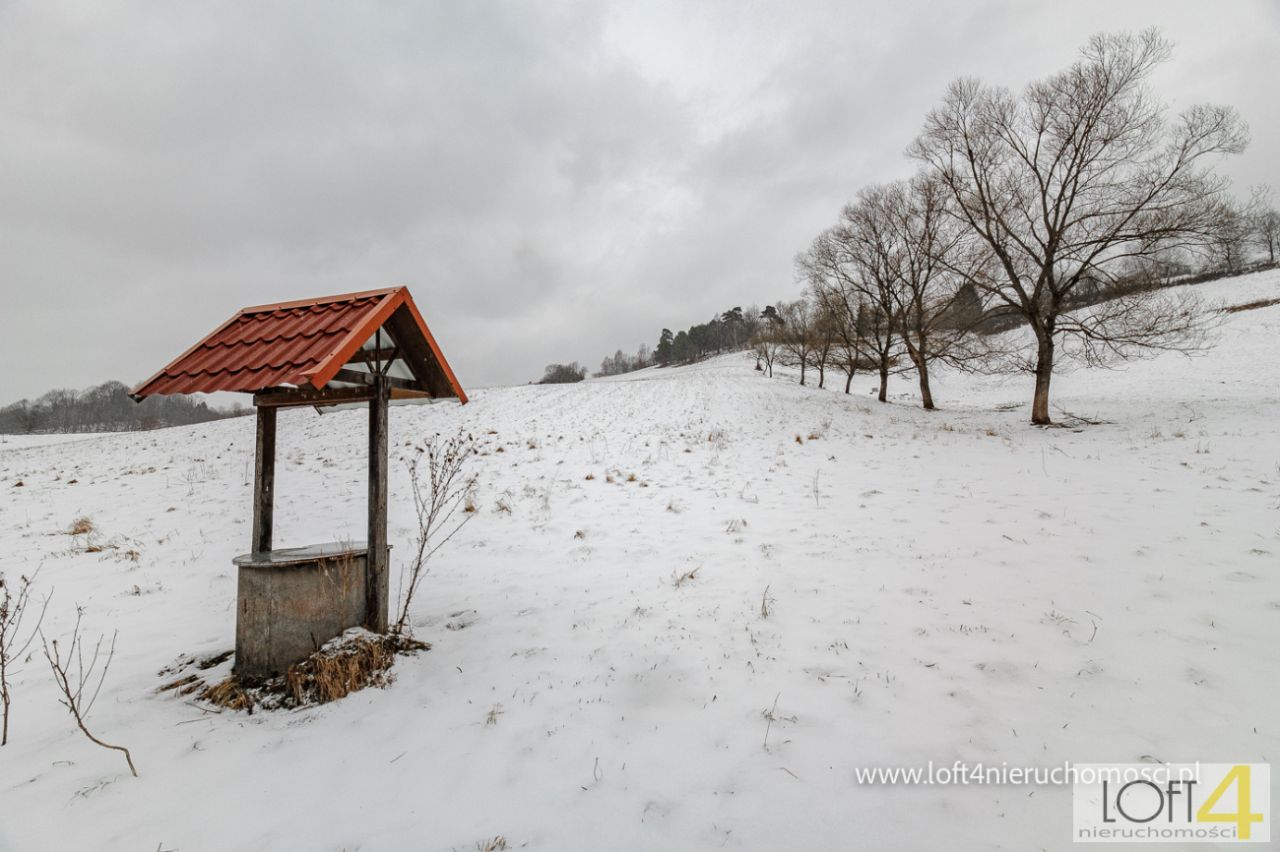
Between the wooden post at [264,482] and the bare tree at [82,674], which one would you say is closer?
the bare tree at [82,674]

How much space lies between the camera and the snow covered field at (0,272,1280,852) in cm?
258

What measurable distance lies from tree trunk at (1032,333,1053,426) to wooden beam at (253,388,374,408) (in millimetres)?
17705

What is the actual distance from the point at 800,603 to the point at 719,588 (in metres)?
0.81

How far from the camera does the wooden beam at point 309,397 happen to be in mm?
4375

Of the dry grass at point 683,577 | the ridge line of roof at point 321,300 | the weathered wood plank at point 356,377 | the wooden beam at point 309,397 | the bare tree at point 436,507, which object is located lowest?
the dry grass at point 683,577

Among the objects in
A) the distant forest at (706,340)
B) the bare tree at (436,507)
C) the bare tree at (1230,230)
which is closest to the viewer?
the bare tree at (436,507)

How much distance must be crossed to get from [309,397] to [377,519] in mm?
1243

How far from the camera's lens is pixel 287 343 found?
395 centimetres

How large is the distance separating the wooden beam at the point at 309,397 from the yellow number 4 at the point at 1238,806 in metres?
5.84

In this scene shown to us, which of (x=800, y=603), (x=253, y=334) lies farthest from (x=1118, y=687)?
(x=253, y=334)

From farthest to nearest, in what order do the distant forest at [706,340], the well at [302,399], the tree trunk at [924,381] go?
the distant forest at [706,340] → the tree trunk at [924,381] → the well at [302,399]

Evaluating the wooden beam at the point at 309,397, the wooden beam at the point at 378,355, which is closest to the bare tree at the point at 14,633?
the wooden beam at the point at 309,397

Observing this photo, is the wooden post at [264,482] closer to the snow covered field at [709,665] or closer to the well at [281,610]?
the well at [281,610]

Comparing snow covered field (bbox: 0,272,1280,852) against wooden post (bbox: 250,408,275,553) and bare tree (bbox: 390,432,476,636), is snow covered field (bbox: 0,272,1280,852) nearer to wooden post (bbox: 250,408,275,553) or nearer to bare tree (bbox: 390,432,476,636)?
bare tree (bbox: 390,432,476,636)
